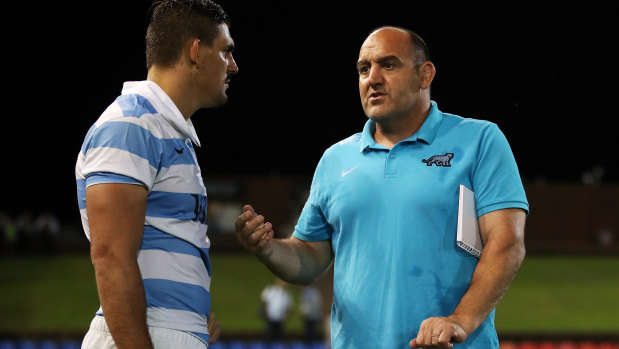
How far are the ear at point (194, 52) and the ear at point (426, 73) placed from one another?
2.80 feet

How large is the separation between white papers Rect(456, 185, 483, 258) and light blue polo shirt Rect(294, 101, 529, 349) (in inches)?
1.2

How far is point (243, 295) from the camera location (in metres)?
23.5

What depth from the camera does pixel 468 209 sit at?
8.39ft

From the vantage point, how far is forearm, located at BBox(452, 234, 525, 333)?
2.42 m

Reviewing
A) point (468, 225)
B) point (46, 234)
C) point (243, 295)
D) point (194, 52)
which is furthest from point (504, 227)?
point (46, 234)

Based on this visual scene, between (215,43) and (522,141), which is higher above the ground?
(215,43)

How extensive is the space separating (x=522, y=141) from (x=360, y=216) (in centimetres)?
184

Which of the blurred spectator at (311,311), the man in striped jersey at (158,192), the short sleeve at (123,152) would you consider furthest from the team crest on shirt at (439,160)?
the blurred spectator at (311,311)

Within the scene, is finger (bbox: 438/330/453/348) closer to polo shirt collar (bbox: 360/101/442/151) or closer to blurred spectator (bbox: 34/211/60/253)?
polo shirt collar (bbox: 360/101/442/151)

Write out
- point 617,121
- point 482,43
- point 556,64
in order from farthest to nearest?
point 617,121
point 556,64
point 482,43

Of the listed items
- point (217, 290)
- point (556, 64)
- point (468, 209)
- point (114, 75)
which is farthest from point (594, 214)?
point (468, 209)

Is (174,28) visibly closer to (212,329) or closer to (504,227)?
(212,329)

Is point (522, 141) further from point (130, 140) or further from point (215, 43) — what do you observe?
point (130, 140)

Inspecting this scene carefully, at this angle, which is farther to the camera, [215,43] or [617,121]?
[617,121]
